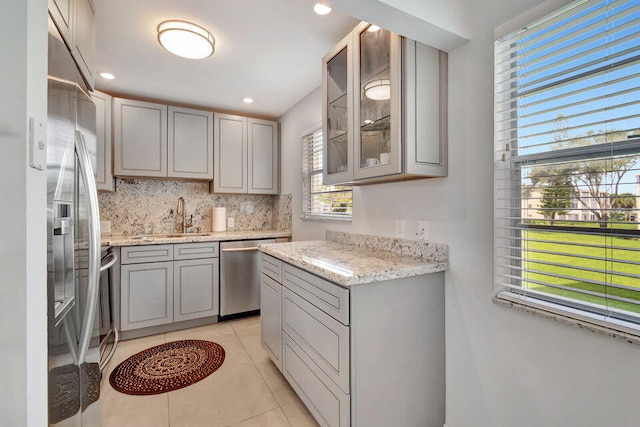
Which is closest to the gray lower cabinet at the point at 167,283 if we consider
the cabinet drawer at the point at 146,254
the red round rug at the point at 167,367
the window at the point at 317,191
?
the cabinet drawer at the point at 146,254

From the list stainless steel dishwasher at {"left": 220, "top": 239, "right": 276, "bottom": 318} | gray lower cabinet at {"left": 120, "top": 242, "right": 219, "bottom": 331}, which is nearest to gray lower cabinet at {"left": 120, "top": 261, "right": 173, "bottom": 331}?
gray lower cabinet at {"left": 120, "top": 242, "right": 219, "bottom": 331}

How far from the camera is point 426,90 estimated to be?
1561 mm

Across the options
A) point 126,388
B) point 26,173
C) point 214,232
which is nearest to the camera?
point 26,173

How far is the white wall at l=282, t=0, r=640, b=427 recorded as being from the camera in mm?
1060

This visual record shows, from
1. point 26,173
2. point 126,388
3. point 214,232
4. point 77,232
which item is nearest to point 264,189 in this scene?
point 214,232

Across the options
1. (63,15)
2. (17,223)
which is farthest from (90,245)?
(63,15)

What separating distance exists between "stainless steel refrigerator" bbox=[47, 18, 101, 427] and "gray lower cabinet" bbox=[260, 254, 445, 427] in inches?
40.4

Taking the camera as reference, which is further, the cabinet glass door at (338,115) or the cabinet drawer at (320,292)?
the cabinet glass door at (338,115)

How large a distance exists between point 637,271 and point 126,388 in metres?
2.85

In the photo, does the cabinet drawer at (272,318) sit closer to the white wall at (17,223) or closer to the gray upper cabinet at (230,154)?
the white wall at (17,223)

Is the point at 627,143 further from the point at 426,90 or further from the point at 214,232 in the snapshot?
the point at 214,232

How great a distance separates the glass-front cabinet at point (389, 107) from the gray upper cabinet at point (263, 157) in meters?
1.94

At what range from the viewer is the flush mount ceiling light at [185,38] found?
1.91 meters

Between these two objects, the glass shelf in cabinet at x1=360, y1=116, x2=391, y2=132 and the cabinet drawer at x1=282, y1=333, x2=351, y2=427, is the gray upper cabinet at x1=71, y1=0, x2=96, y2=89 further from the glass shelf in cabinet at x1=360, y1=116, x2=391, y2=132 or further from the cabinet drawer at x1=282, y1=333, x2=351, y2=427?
the cabinet drawer at x1=282, y1=333, x2=351, y2=427
